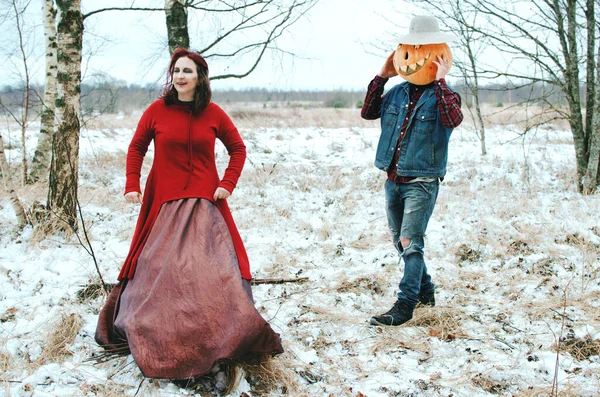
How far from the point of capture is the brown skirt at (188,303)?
269cm

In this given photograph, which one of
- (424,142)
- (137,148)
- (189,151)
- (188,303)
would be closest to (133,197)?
(137,148)

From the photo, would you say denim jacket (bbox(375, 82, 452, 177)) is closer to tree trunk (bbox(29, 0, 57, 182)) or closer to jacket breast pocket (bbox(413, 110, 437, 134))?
jacket breast pocket (bbox(413, 110, 437, 134))

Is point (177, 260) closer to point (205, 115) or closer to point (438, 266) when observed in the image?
point (205, 115)

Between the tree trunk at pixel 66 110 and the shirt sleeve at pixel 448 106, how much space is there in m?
4.01

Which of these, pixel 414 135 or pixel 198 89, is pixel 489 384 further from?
pixel 198 89

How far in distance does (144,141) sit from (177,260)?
85 cm

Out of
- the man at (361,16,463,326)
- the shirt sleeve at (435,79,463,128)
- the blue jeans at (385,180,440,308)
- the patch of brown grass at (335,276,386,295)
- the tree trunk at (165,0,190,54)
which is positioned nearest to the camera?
the shirt sleeve at (435,79,463,128)

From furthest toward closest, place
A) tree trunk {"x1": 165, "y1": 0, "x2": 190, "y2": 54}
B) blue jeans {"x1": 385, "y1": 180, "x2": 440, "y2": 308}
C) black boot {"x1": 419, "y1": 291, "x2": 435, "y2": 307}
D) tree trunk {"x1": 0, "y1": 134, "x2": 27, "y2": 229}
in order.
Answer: tree trunk {"x1": 165, "y1": 0, "x2": 190, "y2": 54} → tree trunk {"x1": 0, "y1": 134, "x2": 27, "y2": 229} → black boot {"x1": 419, "y1": 291, "x2": 435, "y2": 307} → blue jeans {"x1": 385, "y1": 180, "x2": 440, "y2": 308}

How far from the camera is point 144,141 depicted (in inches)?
124

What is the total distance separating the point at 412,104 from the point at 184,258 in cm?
198

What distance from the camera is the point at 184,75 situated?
3023 mm

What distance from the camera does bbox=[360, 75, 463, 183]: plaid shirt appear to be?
3.33 meters

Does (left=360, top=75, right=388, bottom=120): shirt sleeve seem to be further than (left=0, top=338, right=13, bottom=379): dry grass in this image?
Yes

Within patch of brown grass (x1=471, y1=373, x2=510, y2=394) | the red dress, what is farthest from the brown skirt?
patch of brown grass (x1=471, y1=373, x2=510, y2=394)
